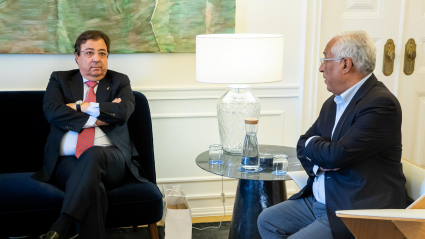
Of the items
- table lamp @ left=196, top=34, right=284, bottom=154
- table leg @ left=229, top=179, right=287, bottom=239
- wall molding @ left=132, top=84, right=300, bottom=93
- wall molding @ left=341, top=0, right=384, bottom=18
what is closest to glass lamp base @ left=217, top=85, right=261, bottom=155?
table lamp @ left=196, top=34, right=284, bottom=154

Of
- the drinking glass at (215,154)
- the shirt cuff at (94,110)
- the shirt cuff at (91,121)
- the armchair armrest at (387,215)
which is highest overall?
the shirt cuff at (94,110)

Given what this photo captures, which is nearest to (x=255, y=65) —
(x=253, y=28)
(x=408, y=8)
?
(x=253, y=28)

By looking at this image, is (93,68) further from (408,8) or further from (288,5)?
(408,8)

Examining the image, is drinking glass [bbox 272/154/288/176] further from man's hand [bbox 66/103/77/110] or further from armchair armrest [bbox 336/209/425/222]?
man's hand [bbox 66/103/77/110]

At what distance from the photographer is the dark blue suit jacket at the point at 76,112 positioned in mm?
2477

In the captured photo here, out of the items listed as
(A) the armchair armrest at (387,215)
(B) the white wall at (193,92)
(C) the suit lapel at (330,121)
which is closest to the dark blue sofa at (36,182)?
(B) the white wall at (193,92)

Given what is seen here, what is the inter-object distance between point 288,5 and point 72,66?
5.03ft

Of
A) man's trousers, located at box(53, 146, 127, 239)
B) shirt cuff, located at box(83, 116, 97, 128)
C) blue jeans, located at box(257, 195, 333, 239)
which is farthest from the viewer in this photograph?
shirt cuff, located at box(83, 116, 97, 128)

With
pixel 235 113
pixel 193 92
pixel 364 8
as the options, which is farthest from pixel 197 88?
pixel 364 8

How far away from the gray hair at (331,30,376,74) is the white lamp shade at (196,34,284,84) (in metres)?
0.60

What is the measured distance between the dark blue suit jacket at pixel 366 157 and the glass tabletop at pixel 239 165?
0.41m

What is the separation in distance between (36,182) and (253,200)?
121 cm

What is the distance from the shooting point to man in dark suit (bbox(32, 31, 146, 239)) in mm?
2279

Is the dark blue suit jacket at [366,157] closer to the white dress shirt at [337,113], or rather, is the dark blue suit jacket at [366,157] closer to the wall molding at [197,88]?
the white dress shirt at [337,113]
